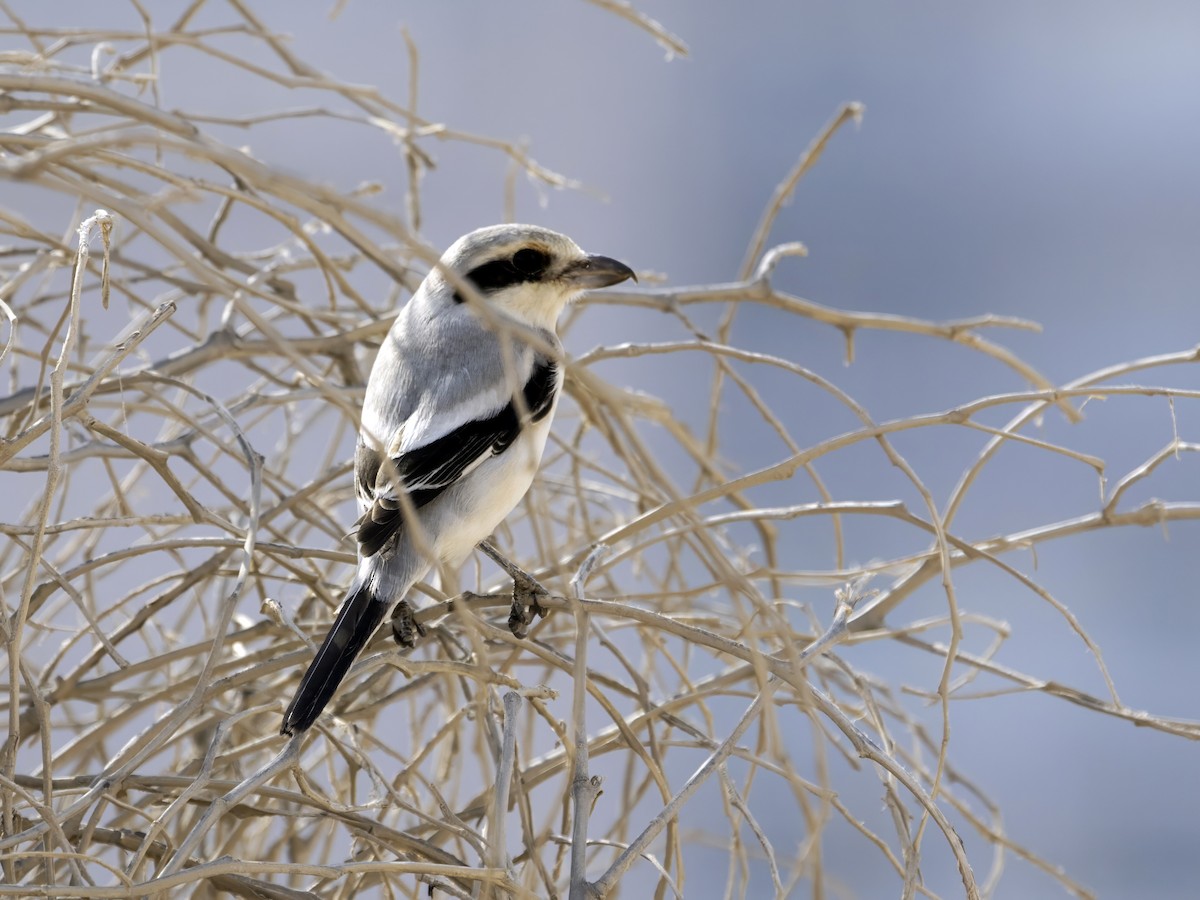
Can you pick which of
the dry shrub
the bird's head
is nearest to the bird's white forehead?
the bird's head

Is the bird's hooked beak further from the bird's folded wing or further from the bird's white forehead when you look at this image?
the bird's folded wing

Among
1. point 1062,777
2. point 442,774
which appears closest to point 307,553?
point 442,774

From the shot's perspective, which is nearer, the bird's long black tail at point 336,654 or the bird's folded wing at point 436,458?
the bird's long black tail at point 336,654

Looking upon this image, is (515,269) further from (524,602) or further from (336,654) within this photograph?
(336,654)

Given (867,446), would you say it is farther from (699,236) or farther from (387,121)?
(387,121)

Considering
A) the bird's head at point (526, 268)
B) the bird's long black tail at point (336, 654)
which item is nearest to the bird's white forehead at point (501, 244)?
the bird's head at point (526, 268)

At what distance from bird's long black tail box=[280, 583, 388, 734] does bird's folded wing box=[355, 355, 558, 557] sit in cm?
10

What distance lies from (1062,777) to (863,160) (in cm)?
243

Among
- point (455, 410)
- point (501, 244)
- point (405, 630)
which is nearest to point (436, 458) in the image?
point (455, 410)

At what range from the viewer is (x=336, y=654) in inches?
55.6

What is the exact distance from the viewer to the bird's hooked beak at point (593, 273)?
2.20m

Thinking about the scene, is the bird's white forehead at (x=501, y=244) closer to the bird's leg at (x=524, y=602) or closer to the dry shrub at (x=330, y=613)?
the dry shrub at (x=330, y=613)

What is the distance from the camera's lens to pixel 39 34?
1.55 meters

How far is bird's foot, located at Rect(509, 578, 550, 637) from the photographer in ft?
5.74
